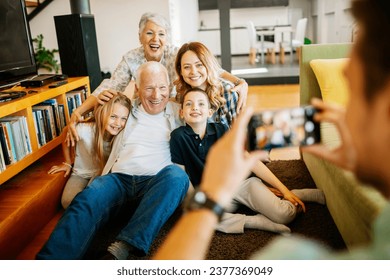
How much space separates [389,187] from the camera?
430 millimetres

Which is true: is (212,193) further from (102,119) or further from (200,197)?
(102,119)

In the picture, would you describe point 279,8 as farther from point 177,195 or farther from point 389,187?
point 389,187

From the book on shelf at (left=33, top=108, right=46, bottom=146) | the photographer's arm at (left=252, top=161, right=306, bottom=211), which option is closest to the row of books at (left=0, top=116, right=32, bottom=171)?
the book on shelf at (left=33, top=108, right=46, bottom=146)

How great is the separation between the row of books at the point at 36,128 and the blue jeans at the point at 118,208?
47 centimetres

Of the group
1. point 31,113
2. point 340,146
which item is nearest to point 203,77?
point 31,113

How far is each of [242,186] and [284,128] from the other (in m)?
0.85

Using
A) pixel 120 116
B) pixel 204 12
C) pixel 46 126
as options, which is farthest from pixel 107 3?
pixel 120 116

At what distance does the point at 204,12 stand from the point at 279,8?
0.98 m

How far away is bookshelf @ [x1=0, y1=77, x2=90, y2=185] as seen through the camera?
1521 mm

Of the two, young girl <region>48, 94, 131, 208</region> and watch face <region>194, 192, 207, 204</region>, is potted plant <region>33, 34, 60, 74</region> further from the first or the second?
watch face <region>194, 192, 207, 204</region>

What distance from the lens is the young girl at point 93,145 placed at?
4.97 feet

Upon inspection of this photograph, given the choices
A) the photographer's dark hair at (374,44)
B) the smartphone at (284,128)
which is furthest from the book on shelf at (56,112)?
the photographer's dark hair at (374,44)

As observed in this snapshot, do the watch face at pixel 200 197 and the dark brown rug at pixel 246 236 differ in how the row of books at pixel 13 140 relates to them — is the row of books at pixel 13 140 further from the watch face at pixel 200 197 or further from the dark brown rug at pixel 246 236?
the watch face at pixel 200 197

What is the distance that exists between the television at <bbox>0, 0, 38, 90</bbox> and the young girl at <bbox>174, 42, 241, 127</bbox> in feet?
2.61
